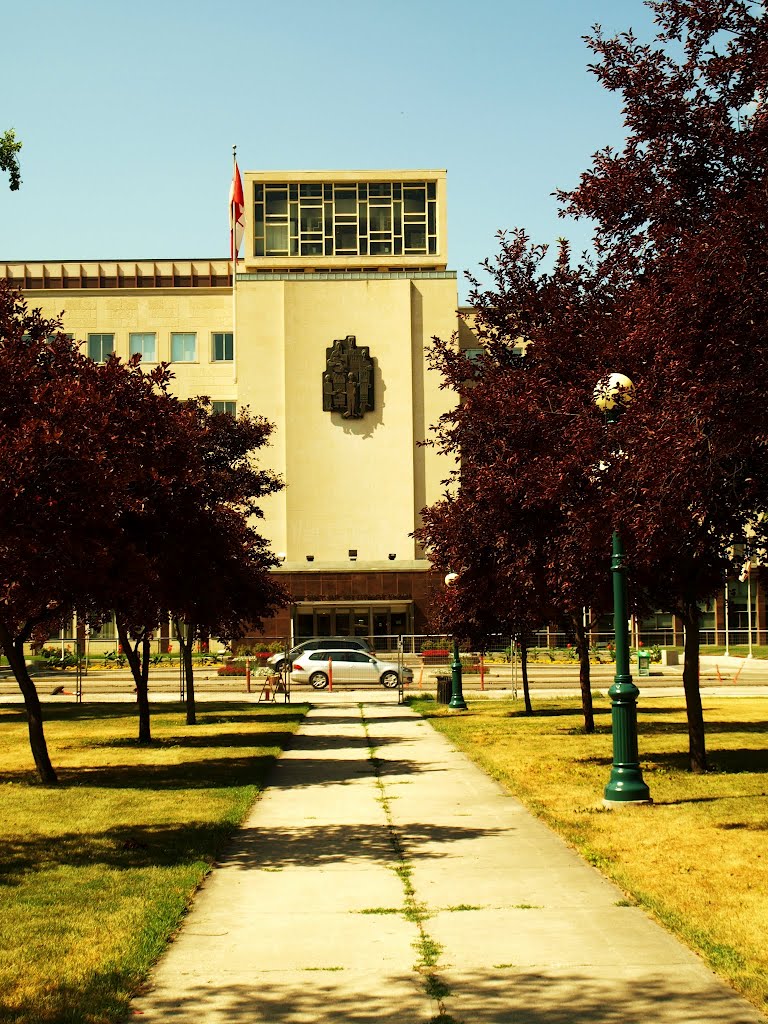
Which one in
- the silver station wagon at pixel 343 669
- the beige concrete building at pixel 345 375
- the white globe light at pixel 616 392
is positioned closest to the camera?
the white globe light at pixel 616 392

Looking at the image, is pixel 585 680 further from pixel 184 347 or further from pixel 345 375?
pixel 184 347

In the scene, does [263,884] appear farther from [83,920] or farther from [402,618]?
[402,618]

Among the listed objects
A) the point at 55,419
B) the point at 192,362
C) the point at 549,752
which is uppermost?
the point at 192,362

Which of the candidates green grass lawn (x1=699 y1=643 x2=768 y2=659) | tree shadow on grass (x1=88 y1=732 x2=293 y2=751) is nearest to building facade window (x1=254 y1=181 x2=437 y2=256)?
green grass lawn (x1=699 y1=643 x2=768 y2=659)

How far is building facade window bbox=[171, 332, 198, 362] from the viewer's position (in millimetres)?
77562

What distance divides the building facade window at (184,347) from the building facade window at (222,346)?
111 cm

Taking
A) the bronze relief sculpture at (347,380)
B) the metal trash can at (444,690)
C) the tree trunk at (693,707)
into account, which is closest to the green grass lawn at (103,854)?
the tree trunk at (693,707)

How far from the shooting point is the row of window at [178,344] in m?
77.6

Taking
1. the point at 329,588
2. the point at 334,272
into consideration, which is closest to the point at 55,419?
the point at 329,588

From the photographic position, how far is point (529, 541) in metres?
18.9

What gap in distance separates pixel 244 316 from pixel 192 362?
585cm

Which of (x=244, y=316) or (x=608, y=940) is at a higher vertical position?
(x=244, y=316)

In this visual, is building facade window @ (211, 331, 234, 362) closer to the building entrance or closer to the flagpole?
the flagpole

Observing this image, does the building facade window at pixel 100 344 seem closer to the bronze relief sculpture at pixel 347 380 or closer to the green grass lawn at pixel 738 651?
the bronze relief sculpture at pixel 347 380
